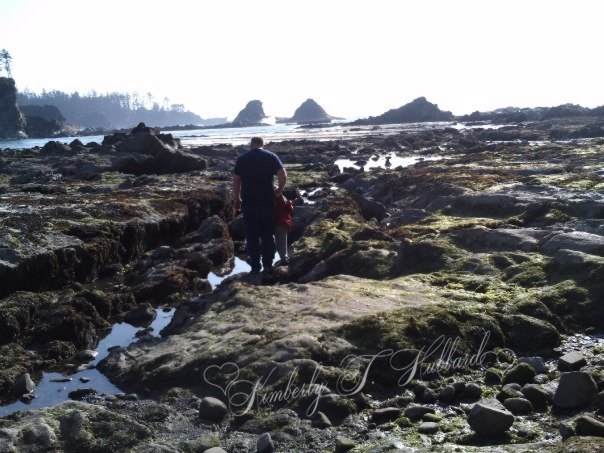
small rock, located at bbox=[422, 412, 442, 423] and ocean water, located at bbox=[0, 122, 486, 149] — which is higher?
ocean water, located at bbox=[0, 122, 486, 149]

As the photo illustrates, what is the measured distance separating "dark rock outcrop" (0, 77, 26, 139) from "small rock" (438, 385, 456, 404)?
488 feet

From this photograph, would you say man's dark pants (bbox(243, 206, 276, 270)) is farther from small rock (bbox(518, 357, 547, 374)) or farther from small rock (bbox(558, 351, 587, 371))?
small rock (bbox(558, 351, 587, 371))

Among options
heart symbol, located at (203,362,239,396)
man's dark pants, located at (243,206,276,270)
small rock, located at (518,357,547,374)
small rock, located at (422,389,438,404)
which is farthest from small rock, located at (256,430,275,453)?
man's dark pants, located at (243,206,276,270)

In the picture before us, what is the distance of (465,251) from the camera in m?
11.1

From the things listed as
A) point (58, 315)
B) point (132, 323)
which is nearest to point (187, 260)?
point (132, 323)

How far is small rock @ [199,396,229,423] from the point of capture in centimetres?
598

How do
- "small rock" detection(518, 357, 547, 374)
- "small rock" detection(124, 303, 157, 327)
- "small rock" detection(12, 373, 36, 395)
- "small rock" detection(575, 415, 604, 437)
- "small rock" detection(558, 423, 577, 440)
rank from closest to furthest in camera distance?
"small rock" detection(575, 415, 604, 437), "small rock" detection(558, 423, 577, 440), "small rock" detection(518, 357, 547, 374), "small rock" detection(12, 373, 36, 395), "small rock" detection(124, 303, 157, 327)

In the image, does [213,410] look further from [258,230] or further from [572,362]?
[258,230]

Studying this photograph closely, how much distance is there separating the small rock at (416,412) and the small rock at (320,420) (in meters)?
0.84

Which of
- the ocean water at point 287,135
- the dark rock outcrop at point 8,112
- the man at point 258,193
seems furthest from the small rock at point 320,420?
the dark rock outcrop at point 8,112

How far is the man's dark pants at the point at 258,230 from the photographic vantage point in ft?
40.2

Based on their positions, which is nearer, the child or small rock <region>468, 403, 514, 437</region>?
small rock <region>468, 403, 514, 437</region>

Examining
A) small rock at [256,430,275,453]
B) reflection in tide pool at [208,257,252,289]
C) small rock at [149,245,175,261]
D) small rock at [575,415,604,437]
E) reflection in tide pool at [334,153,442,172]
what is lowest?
reflection in tide pool at [208,257,252,289]

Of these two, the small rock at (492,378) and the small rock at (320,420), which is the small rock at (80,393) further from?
the small rock at (492,378)
